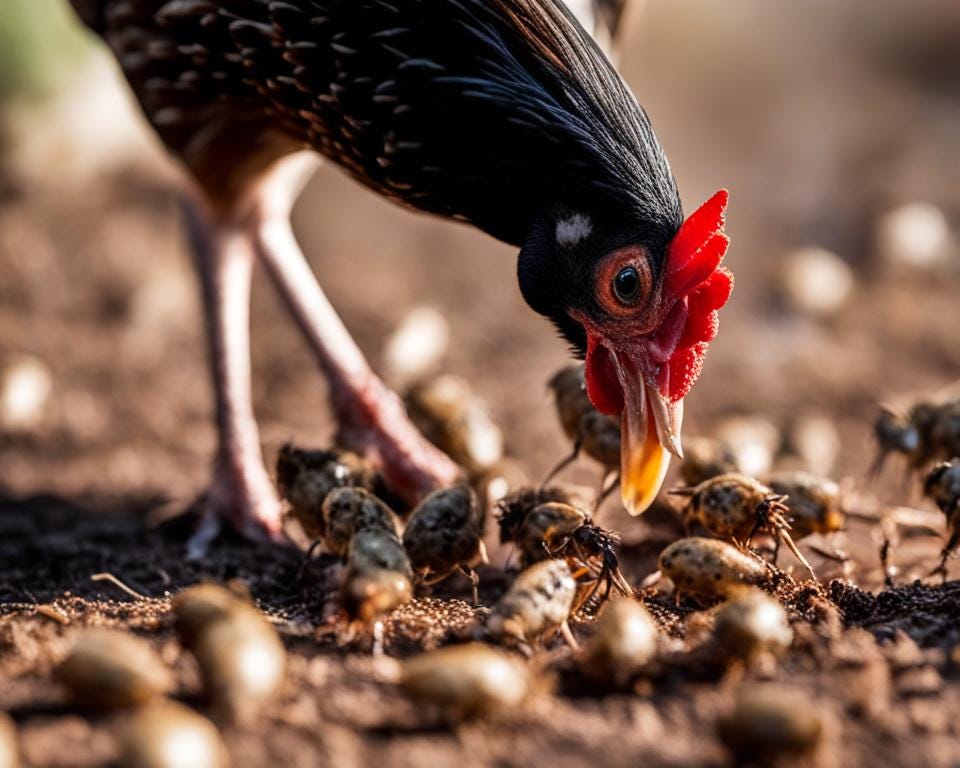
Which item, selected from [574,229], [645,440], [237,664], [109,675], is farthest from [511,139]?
[109,675]

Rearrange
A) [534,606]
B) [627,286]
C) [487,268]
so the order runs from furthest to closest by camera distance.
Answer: [487,268] → [627,286] → [534,606]

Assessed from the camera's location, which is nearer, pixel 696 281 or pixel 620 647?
pixel 620 647

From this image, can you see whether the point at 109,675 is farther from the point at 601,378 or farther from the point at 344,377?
the point at 344,377

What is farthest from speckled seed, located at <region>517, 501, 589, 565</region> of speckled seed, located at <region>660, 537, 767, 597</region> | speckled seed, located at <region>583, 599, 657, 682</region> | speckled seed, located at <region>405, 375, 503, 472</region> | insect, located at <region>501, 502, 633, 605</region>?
speckled seed, located at <region>405, 375, 503, 472</region>

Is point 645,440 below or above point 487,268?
above

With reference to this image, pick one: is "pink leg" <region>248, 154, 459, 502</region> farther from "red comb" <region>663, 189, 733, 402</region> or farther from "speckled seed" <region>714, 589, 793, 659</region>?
"speckled seed" <region>714, 589, 793, 659</region>

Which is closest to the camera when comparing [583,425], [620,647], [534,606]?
[620,647]

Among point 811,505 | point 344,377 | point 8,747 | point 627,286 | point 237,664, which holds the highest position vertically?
point 627,286

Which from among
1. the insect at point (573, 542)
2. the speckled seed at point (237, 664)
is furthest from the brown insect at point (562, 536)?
the speckled seed at point (237, 664)
